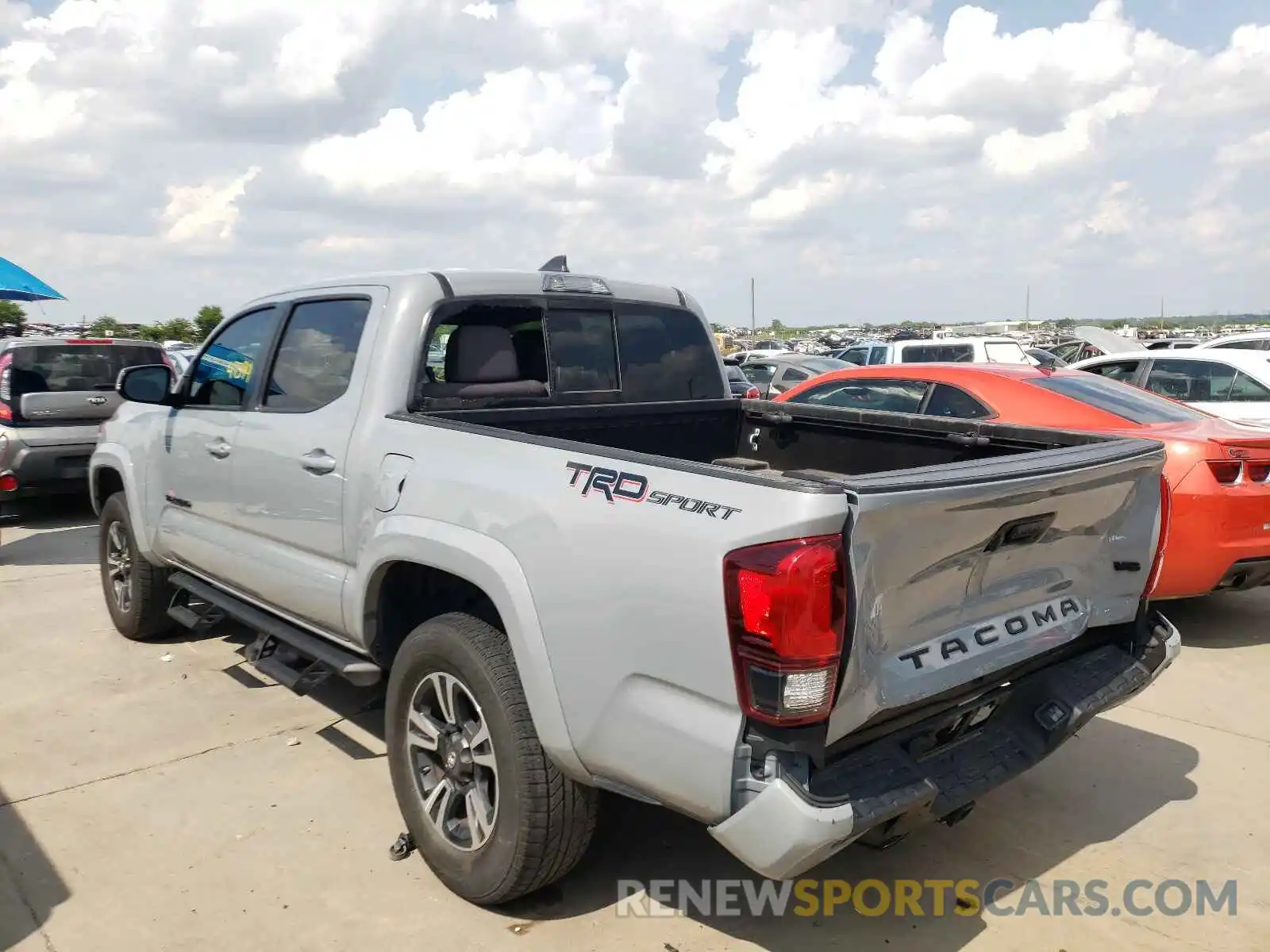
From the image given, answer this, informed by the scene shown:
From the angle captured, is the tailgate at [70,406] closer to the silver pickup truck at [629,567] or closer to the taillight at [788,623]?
the silver pickup truck at [629,567]

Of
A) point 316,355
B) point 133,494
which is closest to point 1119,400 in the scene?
point 316,355

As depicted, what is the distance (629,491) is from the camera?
2.52 m

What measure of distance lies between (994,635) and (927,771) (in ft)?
1.40

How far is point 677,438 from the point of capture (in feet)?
14.9

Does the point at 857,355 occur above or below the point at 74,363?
below

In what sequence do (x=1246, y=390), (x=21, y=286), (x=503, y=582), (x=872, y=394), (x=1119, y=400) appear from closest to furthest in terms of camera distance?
(x=503, y=582) < (x=1119, y=400) < (x=872, y=394) < (x=1246, y=390) < (x=21, y=286)

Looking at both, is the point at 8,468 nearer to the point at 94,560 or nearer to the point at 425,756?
the point at 94,560

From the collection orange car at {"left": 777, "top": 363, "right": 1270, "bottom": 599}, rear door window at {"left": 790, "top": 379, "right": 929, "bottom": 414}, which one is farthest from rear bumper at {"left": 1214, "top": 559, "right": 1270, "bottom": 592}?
rear door window at {"left": 790, "top": 379, "right": 929, "bottom": 414}

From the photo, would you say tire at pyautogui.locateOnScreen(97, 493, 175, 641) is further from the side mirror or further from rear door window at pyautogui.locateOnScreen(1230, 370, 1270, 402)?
rear door window at pyautogui.locateOnScreen(1230, 370, 1270, 402)

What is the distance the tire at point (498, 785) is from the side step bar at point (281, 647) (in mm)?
443

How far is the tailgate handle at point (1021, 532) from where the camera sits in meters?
2.67

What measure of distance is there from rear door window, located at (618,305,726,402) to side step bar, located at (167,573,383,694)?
5.45 feet

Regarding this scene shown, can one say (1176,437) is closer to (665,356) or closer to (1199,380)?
(665,356)

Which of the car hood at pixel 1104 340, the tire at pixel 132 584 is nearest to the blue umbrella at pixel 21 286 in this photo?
the tire at pixel 132 584
